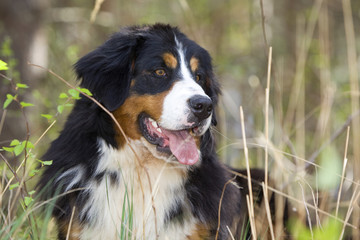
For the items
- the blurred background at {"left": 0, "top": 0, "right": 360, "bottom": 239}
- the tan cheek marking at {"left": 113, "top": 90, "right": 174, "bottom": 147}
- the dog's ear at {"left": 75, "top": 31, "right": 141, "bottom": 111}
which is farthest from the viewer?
the blurred background at {"left": 0, "top": 0, "right": 360, "bottom": 239}

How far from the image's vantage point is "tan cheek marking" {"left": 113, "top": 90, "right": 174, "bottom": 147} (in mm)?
2969

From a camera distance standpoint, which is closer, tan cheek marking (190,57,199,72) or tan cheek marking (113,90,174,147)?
tan cheek marking (113,90,174,147)

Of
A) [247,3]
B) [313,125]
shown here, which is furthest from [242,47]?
[313,125]

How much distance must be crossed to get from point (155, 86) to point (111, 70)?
31cm

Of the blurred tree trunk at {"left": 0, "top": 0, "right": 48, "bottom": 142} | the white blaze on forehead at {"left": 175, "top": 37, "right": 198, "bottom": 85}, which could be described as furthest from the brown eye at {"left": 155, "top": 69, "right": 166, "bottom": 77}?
the blurred tree trunk at {"left": 0, "top": 0, "right": 48, "bottom": 142}

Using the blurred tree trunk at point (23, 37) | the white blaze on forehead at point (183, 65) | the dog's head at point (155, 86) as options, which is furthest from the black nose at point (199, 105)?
the blurred tree trunk at point (23, 37)

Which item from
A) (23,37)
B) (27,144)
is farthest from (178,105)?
(23,37)

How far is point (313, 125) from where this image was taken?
28.3ft

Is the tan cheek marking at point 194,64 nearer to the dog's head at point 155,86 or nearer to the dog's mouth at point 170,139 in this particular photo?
the dog's head at point 155,86

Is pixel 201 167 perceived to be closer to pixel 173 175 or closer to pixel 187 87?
pixel 173 175

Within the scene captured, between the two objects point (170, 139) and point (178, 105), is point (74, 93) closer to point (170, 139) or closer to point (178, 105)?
point (178, 105)

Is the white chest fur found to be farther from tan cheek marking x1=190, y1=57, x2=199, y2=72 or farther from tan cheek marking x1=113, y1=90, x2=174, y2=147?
tan cheek marking x1=190, y1=57, x2=199, y2=72

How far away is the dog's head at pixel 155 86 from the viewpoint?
2.87 m

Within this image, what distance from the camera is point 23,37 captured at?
5910 mm
